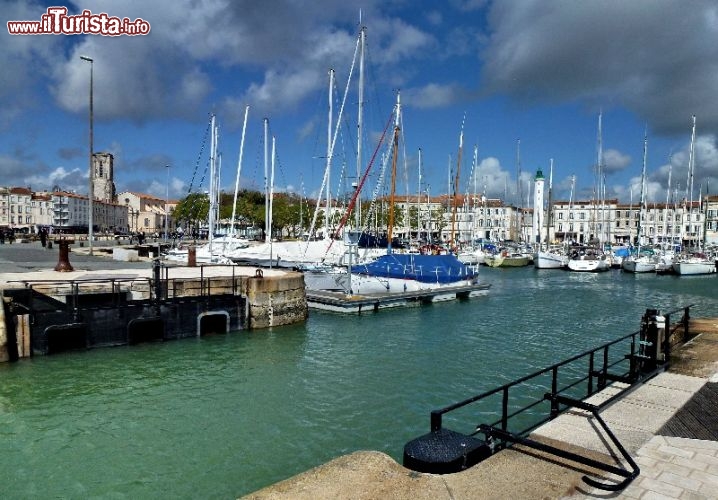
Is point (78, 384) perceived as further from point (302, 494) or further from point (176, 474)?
point (302, 494)

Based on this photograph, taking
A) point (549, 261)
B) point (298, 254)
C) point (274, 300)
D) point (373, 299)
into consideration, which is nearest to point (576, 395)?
point (274, 300)

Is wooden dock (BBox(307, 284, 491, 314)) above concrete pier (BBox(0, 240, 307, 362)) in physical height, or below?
below

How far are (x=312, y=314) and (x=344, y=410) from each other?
16.3m

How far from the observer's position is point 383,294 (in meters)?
34.7

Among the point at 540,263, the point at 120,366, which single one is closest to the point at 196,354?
the point at 120,366

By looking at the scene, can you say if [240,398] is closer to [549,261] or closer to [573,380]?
[573,380]

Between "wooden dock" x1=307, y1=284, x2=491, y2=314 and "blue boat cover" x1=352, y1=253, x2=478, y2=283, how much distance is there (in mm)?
1314

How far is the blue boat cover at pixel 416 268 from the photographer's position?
3809 centimetres

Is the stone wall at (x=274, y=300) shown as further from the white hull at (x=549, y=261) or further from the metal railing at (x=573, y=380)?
the white hull at (x=549, y=261)

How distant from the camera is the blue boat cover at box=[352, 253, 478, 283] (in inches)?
1500

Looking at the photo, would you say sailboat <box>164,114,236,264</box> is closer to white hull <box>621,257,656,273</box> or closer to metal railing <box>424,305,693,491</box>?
metal railing <box>424,305,693,491</box>

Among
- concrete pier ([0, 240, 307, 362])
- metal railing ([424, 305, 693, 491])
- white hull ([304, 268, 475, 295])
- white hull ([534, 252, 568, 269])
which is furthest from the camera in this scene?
white hull ([534, 252, 568, 269])

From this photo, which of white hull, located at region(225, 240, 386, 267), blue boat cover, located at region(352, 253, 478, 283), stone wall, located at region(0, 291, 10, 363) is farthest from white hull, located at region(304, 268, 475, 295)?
stone wall, located at region(0, 291, 10, 363)

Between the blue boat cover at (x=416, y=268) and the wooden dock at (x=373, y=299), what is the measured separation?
1.31 metres
